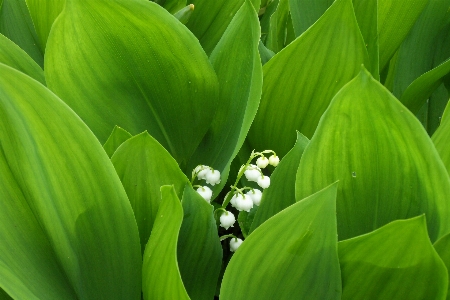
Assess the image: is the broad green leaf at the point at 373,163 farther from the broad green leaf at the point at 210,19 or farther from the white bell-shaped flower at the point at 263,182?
the broad green leaf at the point at 210,19

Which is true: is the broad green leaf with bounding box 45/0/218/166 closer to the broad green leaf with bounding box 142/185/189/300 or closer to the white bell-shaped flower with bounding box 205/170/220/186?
the white bell-shaped flower with bounding box 205/170/220/186

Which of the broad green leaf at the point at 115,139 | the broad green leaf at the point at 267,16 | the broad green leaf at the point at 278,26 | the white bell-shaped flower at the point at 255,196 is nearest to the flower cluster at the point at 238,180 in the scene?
the white bell-shaped flower at the point at 255,196

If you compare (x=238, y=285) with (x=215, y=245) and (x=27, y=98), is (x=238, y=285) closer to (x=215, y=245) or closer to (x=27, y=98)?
(x=215, y=245)

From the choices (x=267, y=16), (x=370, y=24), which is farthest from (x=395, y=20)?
(x=267, y=16)

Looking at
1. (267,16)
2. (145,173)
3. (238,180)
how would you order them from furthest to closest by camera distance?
(267,16), (238,180), (145,173)

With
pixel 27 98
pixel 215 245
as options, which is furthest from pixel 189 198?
pixel 27 98

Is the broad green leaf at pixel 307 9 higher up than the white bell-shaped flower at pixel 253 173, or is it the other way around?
the broad green leaf at pixel 307 9

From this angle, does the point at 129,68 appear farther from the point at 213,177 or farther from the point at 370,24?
the point at 370,24
